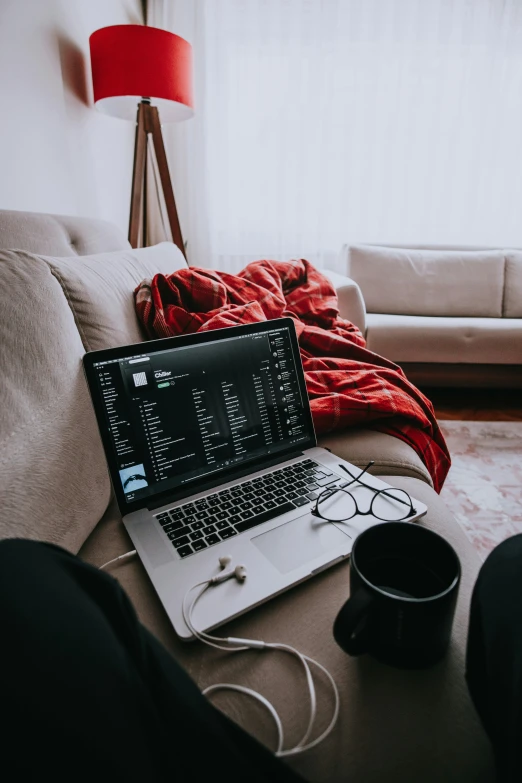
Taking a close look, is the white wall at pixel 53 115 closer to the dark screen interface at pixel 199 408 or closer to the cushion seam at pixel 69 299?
the cushion seam at pixel 69 299

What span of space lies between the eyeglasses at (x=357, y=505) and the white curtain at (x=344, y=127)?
243 cm

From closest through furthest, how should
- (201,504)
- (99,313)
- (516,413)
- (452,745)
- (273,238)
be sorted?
(452,745) → (201,504) → (99,313) → (516,413) → (273,238)

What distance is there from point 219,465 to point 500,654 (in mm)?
449

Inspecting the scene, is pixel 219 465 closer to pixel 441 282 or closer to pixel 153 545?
pixel 153 545

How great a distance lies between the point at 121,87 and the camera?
5.49 ft

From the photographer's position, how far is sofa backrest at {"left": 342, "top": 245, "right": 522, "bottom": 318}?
2.47m

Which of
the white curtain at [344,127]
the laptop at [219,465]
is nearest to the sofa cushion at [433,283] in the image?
the white curtain at [344,127]

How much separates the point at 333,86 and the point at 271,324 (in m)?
2.53

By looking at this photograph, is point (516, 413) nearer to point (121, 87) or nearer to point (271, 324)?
point (271, 324)

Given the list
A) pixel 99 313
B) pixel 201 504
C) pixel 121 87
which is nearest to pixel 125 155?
pixel 121 87

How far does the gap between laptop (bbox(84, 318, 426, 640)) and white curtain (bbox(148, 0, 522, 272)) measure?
231 centimetres

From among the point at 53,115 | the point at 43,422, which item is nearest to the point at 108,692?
the point at 43,422

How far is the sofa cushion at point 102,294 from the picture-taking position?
29.7 inches

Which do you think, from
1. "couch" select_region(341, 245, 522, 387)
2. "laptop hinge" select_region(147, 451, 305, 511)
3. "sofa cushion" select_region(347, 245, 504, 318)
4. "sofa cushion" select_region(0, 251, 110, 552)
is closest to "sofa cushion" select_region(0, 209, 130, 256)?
"sofa cushion" select_region(0, 251, 110, 552)
